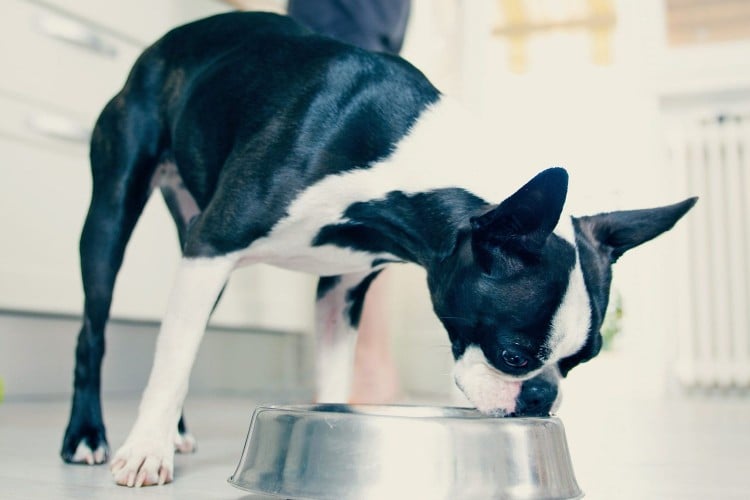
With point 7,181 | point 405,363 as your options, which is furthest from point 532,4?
point 7,181

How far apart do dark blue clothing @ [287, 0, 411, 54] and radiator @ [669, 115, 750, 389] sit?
219 cm

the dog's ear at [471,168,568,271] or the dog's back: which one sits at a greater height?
the dog's back

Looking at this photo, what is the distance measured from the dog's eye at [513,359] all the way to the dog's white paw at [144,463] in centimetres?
46

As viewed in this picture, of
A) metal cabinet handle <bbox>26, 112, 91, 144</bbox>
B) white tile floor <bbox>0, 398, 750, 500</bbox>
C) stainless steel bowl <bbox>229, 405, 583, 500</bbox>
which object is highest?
metal cabinet handle <bbox>26, 112, 91, 144</bbox>

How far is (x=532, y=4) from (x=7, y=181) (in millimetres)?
3847

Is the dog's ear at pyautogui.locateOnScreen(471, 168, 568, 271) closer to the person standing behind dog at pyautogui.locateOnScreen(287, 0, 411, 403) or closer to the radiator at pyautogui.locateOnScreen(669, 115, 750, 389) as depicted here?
the person standing behind dog at pyautogui.locateOnScreen(287, 0, 411, 403)

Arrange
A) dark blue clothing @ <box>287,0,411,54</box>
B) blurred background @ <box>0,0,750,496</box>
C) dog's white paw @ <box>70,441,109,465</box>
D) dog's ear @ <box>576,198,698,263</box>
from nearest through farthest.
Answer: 1. dog's ear @ <box>576,198,698,263</box>
2. dog's white paw @ <box>70,441,109,465</box>
3. dark blue clothing @ <box>287,0,411,54</box>
4. blurred background @ <box>0,0,750,496</box>

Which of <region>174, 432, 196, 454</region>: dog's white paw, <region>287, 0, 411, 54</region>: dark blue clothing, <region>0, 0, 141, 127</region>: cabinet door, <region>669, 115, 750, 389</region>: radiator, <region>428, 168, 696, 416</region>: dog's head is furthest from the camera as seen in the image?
<region>669, 115, 750, 389</region>: radiator

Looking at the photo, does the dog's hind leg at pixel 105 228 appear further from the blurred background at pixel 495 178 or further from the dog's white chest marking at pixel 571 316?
the dog's white chest marking at pixel 571 316

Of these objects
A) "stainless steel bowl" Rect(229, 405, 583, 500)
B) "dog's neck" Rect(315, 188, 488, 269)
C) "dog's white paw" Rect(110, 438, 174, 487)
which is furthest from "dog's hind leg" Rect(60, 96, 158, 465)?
"stainless steel bowl" Rect(229, 405, 583, 500)

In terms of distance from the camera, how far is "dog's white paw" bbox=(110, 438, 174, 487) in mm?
1149

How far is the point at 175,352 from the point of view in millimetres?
1233

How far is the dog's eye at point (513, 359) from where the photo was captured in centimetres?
110

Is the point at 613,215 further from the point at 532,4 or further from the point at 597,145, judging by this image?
the point at 532,4
